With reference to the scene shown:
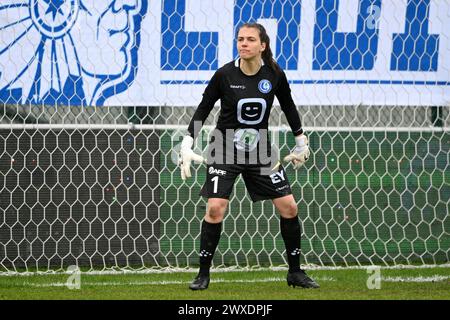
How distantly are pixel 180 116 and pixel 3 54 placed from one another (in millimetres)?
1423

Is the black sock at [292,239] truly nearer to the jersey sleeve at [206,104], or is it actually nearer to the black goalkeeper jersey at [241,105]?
the black goalkeeper jersey at [241,105]

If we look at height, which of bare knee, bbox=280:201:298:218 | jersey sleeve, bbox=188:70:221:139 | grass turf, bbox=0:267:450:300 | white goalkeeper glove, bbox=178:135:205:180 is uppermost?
jersey sleeve, bbox=188:70:221:139

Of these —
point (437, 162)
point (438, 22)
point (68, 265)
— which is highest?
point (438, 22)

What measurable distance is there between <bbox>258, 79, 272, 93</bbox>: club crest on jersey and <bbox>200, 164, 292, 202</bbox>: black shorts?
1.57 ft

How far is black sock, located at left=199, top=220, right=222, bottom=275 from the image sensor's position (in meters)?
5.95

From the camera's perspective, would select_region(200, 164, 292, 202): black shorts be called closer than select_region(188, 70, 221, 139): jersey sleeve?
Yes

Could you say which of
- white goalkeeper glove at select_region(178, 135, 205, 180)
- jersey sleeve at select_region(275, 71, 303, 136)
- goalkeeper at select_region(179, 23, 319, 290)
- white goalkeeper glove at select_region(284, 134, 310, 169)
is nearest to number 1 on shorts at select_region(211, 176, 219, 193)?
goalkeeper at select_region(179, 23, 319, 290)

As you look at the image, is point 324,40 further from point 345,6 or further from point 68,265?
point 68,265

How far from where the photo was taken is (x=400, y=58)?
24.5 feet

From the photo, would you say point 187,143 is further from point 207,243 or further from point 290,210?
point 290,210

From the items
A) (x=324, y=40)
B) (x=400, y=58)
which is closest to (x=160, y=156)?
(x=324, y=40)

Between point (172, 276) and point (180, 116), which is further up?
point (180, 116)

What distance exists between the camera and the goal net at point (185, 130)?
7.29 meters

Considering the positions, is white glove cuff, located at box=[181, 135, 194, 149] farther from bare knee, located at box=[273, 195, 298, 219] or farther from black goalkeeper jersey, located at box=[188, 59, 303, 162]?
bare knee, located at box=[273, 195, 298, 219]
